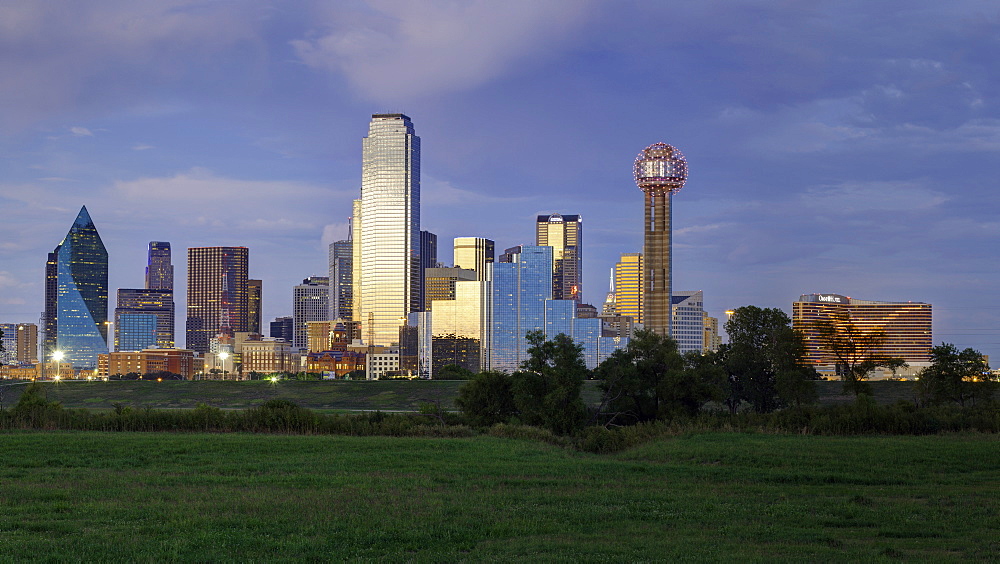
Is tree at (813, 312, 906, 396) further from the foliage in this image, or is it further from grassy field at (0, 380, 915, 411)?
the foliage

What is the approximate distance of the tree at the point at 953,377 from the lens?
6203cm

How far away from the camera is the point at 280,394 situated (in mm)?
109125

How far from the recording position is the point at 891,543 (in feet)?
57.6

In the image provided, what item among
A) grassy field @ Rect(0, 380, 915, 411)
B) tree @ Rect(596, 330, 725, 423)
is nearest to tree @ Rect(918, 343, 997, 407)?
tree @ Rect(596, 330, 725, 423)

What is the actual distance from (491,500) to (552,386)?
2882 centimetres

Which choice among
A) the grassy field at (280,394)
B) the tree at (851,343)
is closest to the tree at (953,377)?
the tree at (851,343)

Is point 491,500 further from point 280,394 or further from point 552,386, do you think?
point 280,394

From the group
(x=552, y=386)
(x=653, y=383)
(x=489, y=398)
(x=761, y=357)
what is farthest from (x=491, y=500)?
(x=761, y=357)

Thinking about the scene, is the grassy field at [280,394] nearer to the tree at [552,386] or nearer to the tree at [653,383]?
the tree at [653,383]

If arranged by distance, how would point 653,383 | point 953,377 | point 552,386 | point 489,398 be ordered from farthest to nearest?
point 953,377 < point 653,383 < point 489,398 < point 552,386

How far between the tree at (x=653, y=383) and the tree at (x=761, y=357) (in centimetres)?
936

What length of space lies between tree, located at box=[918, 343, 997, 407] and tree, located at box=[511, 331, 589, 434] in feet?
89.5

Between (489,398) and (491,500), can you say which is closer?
(491,500)

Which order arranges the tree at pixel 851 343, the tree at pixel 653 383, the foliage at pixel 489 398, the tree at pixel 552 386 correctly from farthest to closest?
the tree at pixel 851 343 → the tree at pixel 653 383 → the foliage at pixel 489 398 → the tree at pixel 552 386
